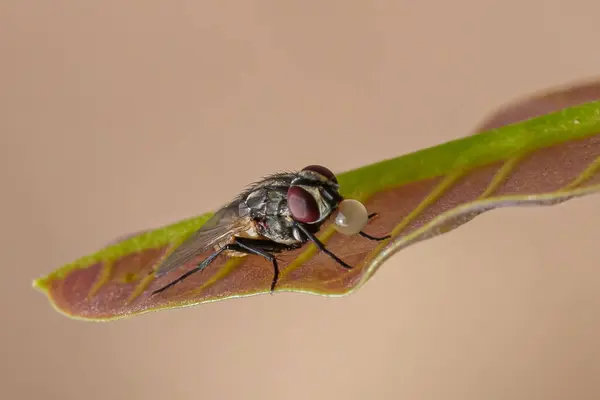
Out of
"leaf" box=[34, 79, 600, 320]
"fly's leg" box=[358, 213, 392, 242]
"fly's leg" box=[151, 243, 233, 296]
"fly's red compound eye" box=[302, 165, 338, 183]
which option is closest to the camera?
"leaf" box=[34, 79, 600, 320]

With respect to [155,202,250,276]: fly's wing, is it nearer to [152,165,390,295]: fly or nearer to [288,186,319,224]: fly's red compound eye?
[152,165,390,295]: fly

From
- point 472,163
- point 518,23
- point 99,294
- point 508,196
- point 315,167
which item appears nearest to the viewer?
point 508,196

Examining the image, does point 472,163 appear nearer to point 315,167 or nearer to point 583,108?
point 583,108

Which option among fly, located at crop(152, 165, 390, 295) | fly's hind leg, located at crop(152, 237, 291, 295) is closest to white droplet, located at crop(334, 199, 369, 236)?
fly, located at crop(152, 165, 390, 295)

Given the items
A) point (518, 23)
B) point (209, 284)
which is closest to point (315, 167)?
point (209, 284)

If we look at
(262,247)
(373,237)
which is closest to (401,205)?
(373,237)

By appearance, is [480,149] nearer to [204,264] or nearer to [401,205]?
[401,205]

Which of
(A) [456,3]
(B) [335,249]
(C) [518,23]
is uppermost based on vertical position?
(A) [456,3]
